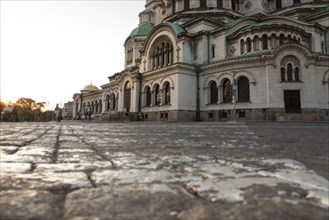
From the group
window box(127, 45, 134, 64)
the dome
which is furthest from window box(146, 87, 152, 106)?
the dome

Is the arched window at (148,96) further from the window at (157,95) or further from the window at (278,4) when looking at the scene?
the window at (278,4)

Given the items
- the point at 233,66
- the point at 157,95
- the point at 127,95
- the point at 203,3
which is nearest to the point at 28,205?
the point at 233,66

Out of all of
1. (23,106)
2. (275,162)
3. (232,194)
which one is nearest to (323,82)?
(275,162)

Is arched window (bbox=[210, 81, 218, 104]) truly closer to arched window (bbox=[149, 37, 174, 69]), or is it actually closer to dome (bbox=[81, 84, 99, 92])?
arched window (bbox=[149, 37, 174, 69])

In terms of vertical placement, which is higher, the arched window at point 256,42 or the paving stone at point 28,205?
the arched window at point 256,42

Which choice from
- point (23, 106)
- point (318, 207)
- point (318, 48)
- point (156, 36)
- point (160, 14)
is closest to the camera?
point (318, 207)

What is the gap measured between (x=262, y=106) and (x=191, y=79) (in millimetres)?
8167

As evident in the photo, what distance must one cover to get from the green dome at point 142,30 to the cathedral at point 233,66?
21.8ft

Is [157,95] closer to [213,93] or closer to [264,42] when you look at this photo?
[213,93]

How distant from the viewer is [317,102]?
76.9 ft

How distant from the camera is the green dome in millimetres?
42803

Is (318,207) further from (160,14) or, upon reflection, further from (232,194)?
(160,14)

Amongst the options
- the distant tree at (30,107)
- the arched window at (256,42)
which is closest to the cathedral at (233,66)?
the arched window at (256,42)

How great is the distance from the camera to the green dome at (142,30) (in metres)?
42.8
